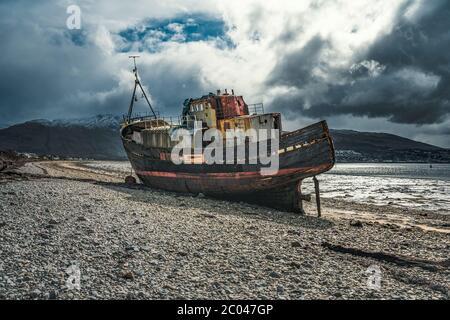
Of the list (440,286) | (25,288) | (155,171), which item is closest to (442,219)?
(440,286)

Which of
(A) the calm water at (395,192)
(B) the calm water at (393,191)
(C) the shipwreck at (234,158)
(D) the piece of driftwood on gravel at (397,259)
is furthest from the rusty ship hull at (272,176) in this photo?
(B) the calm water at (393,191)

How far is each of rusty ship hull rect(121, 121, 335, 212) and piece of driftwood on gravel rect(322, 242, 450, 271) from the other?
8.88 meters

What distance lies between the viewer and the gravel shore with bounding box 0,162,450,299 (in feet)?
23.4

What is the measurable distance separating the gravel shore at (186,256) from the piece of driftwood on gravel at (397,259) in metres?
0.30

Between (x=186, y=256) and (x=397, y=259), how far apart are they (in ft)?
22.1

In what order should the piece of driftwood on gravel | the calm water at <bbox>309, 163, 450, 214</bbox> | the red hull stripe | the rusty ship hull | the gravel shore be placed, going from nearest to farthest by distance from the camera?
1. the gravel shore
2. the piece of driftwood on gravel
3. the rusty ship hull
4. the red hull stripe
5. the calm water at <bbox>309, 163, 450, 214</bbox>

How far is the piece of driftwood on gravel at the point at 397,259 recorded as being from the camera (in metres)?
9.73

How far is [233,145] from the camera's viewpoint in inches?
845

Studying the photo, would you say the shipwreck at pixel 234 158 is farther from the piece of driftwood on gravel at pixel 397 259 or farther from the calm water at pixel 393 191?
the calm water at pixel 393 191

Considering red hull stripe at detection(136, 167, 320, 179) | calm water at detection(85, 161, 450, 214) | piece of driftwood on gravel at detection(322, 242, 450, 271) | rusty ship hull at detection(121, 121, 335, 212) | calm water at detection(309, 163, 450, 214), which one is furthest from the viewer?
calm water at detection(85, 161, 450, 214)

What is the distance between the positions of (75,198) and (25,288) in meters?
10.1

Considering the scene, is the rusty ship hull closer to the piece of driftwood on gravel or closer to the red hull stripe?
the red hull stripe

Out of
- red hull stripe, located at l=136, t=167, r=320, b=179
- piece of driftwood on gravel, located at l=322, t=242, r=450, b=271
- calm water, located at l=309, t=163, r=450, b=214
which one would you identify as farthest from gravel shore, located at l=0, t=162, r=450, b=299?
calm water, located at l=309, t=163, r=450, b=214
